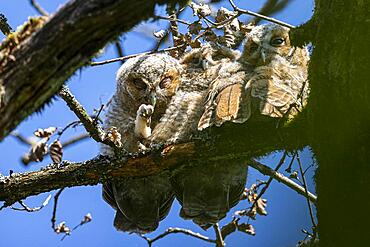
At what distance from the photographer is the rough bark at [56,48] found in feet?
4.00

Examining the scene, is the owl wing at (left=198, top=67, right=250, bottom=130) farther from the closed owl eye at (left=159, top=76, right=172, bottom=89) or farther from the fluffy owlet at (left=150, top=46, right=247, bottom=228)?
the closed owl eye at (left=159, top=76, right=172, bottom=89)

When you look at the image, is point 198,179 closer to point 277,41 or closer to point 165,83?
point 165,83

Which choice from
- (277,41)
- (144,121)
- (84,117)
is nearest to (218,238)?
(144,121)

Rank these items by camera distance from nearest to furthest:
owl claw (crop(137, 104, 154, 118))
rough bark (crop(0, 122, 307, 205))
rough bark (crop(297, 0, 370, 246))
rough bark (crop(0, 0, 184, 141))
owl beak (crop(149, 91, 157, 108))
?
rough bark (crop(0, 0, 184, 141)), rough bark (crop(297, 0, 370, 246)), rough bark (crop(0, 122, 307, 205)), owl claw (crop(137, 104, 154, 118)), owl beak (crop(149, 91, 157, 108))

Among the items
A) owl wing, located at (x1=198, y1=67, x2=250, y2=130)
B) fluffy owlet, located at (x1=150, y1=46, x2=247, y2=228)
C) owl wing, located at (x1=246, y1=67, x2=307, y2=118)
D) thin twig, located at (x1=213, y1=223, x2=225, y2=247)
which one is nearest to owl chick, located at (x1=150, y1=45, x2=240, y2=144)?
fluffy owlet, located at (x1=150, y1=46, x2=247, y2=228)

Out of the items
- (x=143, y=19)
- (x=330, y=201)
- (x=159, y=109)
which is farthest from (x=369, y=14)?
(x=159, y=109)

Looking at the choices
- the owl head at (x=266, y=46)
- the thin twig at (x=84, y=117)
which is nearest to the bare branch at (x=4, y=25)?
the thin twig at (x=84, y=117)

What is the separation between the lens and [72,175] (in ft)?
8.96

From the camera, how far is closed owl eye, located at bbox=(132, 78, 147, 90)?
3575 millimetres

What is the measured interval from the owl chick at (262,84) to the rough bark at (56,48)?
1462 millimetres

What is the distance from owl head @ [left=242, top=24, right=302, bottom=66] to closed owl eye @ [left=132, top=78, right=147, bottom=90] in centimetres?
69

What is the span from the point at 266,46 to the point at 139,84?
0.89 meters

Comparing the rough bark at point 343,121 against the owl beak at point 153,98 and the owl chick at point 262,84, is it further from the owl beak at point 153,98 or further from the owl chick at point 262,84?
the owl beak at point 153,98

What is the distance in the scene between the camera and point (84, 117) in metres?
2.75
